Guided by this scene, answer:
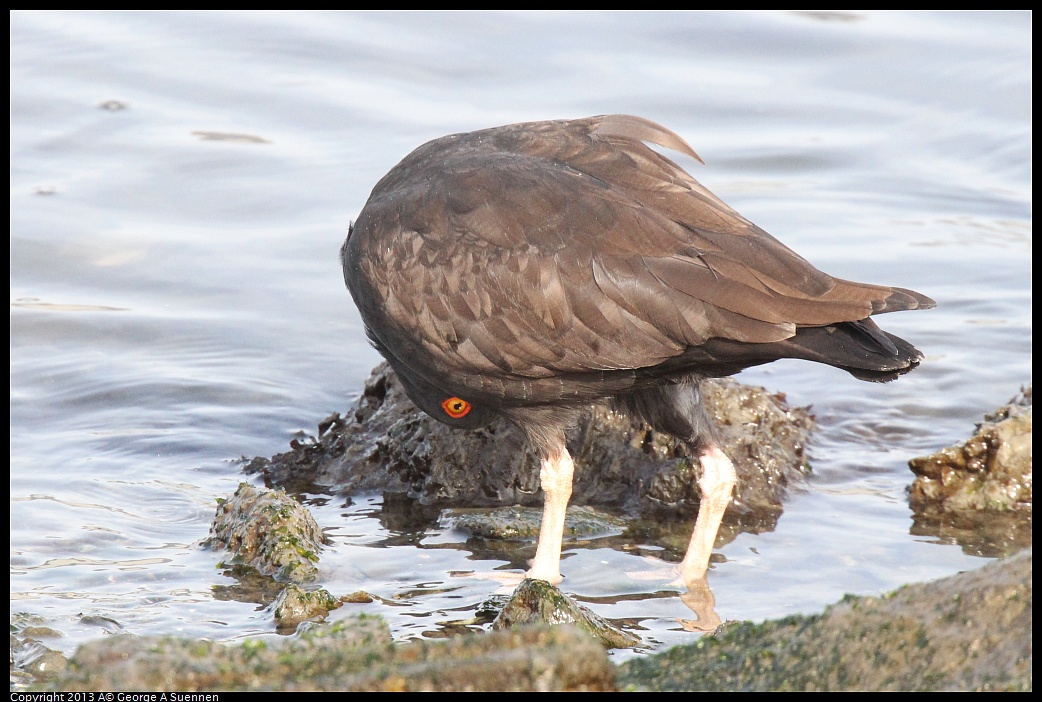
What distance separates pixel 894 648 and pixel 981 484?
3.37 meters

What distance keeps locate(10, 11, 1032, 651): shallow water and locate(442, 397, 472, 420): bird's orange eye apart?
589 mm

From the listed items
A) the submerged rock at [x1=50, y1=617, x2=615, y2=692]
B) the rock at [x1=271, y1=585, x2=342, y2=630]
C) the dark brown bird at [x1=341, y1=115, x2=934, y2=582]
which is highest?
the dark brown bird at [x1=341, y1=115, x2=934, y2=582]

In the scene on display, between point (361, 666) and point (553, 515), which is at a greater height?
point (361, 666)

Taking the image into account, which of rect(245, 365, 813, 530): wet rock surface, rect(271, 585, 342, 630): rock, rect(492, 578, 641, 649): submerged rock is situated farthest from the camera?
rect(245, 365, 813, 530): wet rock surface

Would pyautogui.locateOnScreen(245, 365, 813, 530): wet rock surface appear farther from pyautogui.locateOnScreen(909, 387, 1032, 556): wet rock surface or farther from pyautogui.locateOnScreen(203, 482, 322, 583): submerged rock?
pyautogui.locateOnScreen(203, 482, 322, 583): submerged rock

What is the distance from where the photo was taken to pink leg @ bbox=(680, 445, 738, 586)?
5.36 metres

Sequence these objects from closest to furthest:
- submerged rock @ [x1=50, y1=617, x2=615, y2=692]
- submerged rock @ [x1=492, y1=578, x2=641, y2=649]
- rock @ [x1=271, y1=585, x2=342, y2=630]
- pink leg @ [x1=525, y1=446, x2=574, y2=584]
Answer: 1. submerged rock @ [x1=50, y1=617, x2=615, y2=692]
2. submerged rock @ [x1=492, y1=578, x2=641, y2=649]
3. rock @ [x1=271, y1=585, x2=342, y2=630]
4. pink leg @ [x1=525, y1=446, x2=574, y2=584]

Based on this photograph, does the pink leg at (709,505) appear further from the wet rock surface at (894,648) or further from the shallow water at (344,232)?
the wet rock surface at (894,648)

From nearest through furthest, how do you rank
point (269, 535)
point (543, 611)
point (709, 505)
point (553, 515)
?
point (543, 611), point (269, 535), point (553, 515), point (709, 505)

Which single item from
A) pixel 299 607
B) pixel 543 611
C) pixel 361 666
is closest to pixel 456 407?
pixel 299 607

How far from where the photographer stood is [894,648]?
288 centimetres

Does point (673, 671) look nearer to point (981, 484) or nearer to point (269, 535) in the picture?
point (269, 535)

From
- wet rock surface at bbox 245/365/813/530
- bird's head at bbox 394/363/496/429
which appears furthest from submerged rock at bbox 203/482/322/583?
wet rock surface at bbox 245/365/813/530

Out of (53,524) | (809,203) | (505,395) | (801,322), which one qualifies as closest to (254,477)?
(53,524)
